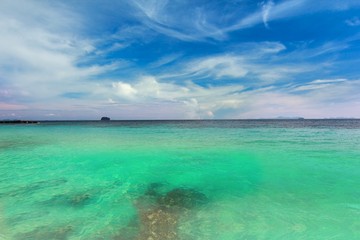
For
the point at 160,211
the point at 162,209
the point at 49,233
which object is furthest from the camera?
the point at 162,209

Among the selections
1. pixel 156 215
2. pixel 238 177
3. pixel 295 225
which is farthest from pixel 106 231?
pixel 238 177

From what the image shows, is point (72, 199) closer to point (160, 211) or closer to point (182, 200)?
point (160, 211)

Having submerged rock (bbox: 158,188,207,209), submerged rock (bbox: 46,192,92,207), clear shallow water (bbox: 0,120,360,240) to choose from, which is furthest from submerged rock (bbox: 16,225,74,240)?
submerged rock (bbox: 158,188,207,209)

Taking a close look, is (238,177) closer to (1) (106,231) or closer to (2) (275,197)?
(2) (275,197)

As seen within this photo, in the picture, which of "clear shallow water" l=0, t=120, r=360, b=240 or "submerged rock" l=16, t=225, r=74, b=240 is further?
"clear shallow water" l=0, t=120, r=360, b=240

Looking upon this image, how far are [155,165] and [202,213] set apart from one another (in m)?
7.13

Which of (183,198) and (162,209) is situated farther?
(183,198)

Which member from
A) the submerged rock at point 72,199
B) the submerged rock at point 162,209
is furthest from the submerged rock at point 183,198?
the submerged rock at point 72,199

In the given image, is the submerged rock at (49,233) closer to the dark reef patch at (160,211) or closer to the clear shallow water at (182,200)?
the clear shallow water at (182,200)

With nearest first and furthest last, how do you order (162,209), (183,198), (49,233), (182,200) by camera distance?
(49,233) → (162,209) → (182,200) → (183,198)

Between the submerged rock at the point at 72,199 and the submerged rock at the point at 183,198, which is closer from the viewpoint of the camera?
the submerged rock at the point at 183,198

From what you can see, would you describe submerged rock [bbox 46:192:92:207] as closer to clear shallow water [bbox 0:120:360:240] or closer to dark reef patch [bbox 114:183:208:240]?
clear shallow water [bbox 0:120:360:240]

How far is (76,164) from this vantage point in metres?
14.0

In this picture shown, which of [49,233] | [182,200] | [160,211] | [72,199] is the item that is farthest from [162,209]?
[72,199]
